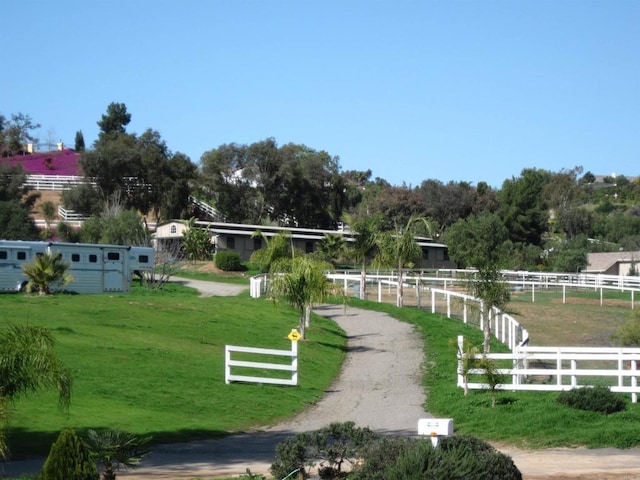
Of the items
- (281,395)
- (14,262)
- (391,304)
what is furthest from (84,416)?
(391,304)

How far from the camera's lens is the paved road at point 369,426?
14.6m

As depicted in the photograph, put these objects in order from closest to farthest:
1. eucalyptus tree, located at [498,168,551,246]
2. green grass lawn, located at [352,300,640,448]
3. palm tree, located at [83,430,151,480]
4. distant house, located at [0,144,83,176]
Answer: palm tree, located at [83,430,151,480] → green grass lawn, located at [352,300,640,448] → eucalyptus tree, located at [498,168,551,246] → distant house, located at [0,144,83,176]

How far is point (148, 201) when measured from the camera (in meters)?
89.6

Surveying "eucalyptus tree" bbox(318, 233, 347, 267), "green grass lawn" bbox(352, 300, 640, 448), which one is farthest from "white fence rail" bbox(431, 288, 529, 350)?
"eucalyptus tree" bbox(318, 233, 347, 267)

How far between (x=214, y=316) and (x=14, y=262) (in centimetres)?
1111

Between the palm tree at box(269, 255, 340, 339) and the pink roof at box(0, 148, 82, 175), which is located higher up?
the pink roof at box(0, 148, 82, 175)

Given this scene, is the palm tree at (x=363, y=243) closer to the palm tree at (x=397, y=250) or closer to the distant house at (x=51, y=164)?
the palm tree at (x=397, y=250)

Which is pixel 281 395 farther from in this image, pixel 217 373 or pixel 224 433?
pixel 224 433

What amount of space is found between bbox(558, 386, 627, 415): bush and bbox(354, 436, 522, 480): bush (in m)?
8.07

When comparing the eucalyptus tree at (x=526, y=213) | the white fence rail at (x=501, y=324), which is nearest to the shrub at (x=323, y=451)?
the white fence rail at (x=501, y=324)

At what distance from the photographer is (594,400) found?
62.7 ft

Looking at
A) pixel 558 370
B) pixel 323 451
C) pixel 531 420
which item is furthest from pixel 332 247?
pixel 323 451

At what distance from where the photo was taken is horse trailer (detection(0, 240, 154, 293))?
39875mm

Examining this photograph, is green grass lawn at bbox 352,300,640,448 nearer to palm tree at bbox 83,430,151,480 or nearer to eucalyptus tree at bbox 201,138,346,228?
palm tree at bbox 83,430,151,480
